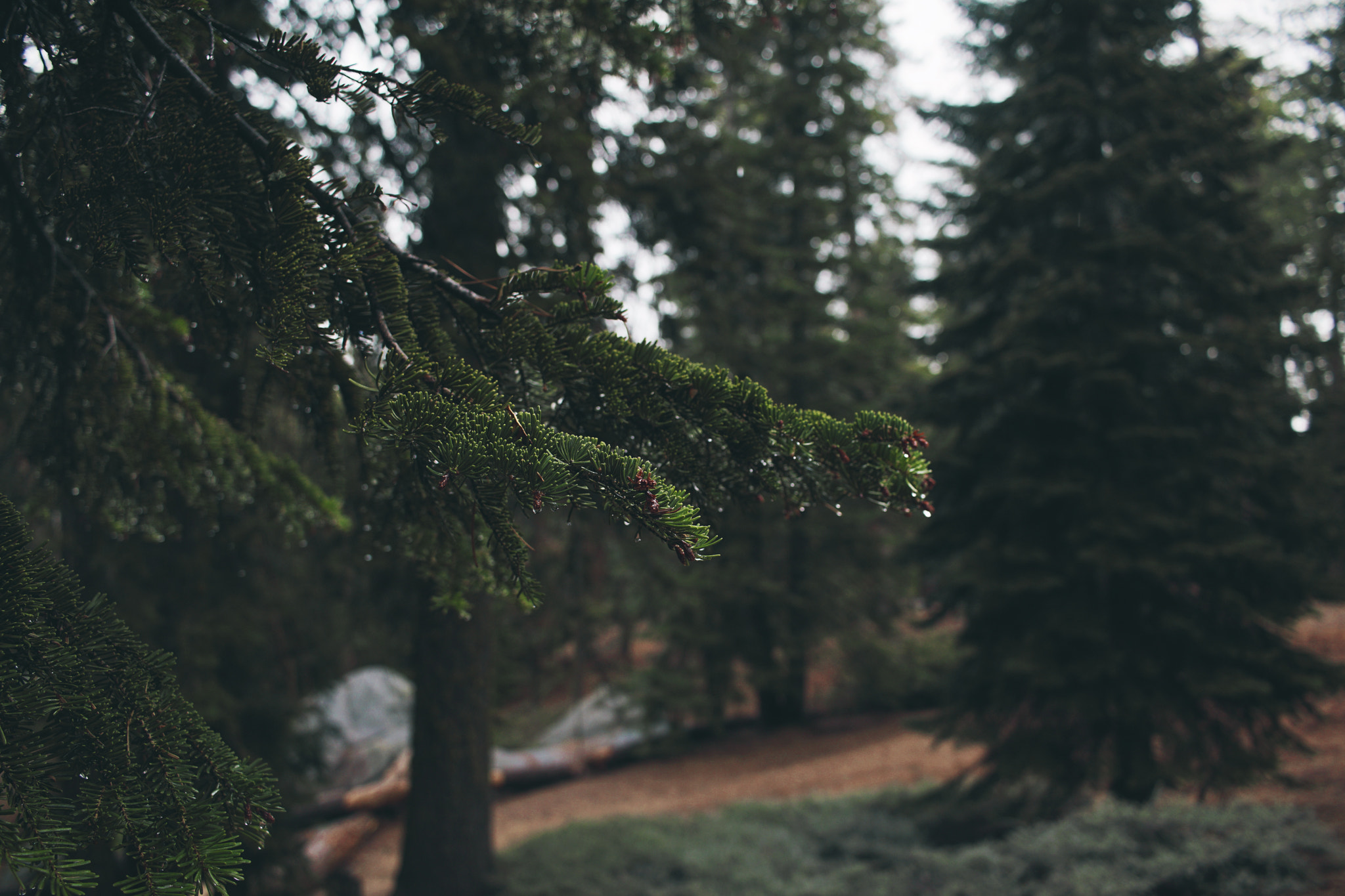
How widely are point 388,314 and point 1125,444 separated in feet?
22.8

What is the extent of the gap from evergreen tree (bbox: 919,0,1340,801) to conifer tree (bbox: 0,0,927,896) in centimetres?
573

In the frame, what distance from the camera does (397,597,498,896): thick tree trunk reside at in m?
6.22

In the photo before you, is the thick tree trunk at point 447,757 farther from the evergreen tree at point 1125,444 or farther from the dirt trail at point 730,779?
the evergreen tree at point 1125,444

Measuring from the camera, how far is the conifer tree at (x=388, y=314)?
1.29 metres

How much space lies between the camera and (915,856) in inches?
230

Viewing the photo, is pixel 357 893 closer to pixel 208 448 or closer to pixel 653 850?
pixel 653 850

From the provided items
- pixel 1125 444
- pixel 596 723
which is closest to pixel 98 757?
pixel 1125 444

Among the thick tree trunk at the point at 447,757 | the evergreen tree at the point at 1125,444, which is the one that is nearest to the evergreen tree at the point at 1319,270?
the evergreen tree at the point at 1125,444

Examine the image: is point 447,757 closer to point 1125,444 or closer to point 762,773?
point 1125,444

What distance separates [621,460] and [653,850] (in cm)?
676

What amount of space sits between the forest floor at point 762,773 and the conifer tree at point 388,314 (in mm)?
7016

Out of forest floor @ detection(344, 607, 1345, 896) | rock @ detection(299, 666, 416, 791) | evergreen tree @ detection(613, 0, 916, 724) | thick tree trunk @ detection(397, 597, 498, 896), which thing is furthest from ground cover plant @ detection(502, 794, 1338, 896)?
rock @ detection(299, 666, 416, 791)

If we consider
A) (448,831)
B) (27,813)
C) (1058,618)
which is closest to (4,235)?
(27,813)

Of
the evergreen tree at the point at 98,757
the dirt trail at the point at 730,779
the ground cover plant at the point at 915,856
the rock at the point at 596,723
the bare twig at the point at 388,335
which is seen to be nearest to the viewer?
the evergreen tree at the point at 98,757
